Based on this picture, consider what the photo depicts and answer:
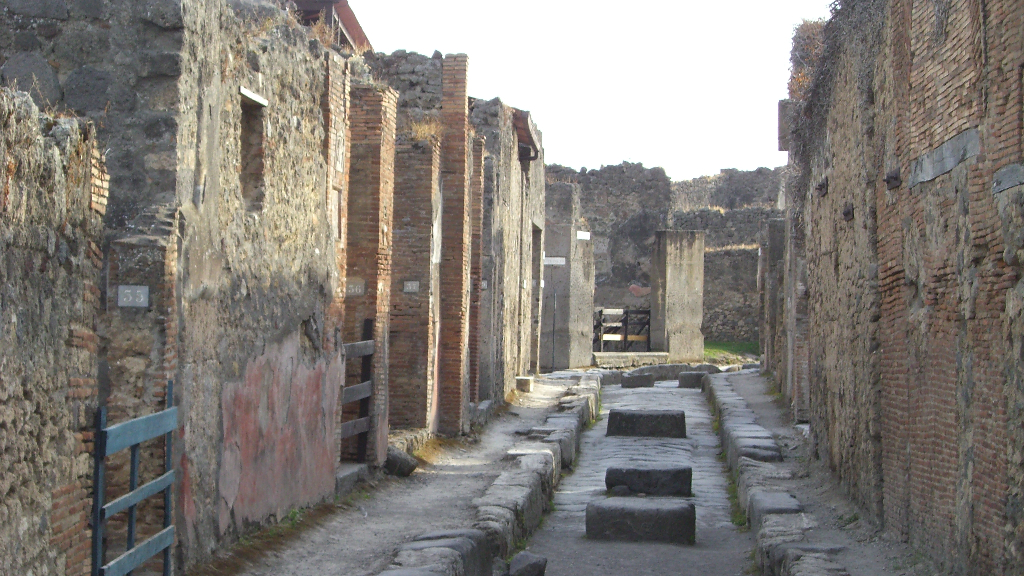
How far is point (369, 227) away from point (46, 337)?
19.1 feet

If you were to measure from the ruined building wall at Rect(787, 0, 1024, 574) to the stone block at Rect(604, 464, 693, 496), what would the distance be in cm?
150

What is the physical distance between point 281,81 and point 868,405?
15.9ft

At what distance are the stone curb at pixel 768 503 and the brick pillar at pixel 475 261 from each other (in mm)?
3356

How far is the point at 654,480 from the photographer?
35.7 feet

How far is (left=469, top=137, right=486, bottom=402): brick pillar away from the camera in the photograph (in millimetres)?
14273

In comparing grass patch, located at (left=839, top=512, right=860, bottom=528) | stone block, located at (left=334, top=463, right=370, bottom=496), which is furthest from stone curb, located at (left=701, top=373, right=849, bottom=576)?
stone block, located at (left=334, top=463, right=370, bottom=496)

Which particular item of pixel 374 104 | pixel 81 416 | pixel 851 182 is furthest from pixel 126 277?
pixel 851 182

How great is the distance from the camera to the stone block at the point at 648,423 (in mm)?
15180

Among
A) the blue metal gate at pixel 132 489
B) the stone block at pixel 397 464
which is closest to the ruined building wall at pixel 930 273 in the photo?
the stone block at pixel 397 464

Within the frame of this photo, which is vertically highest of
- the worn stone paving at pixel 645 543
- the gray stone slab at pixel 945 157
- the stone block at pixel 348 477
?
the gray stone slab at pixel 945 157

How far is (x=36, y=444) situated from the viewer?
4.30 meters

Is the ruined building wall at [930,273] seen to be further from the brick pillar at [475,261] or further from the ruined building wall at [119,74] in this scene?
the brick pillar at [475,261]

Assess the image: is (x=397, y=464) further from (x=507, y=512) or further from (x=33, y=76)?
(x=33, y=76)

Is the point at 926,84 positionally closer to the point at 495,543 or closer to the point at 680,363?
the point at 495,543
